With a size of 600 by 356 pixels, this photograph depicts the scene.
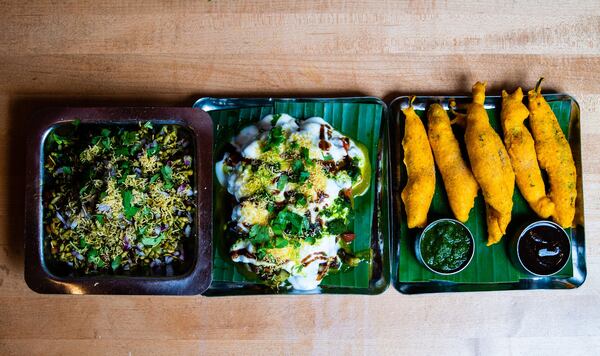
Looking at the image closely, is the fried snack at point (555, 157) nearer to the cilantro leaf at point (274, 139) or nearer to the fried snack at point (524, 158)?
the fried snack at point (524, 158)

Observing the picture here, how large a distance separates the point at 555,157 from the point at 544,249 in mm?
563

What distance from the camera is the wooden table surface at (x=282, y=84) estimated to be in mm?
3000

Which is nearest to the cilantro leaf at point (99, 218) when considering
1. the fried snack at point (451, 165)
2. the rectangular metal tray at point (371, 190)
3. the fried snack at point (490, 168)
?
the rectangular metal tray at point (371, 190)

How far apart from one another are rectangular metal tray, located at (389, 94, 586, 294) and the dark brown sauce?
14 cm

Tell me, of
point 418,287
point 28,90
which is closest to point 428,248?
point 418,287

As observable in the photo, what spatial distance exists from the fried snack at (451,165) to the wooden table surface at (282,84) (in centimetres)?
31

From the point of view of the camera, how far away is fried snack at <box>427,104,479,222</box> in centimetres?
279

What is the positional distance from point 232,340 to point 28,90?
2086 mm

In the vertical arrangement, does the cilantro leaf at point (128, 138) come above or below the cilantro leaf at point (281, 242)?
above

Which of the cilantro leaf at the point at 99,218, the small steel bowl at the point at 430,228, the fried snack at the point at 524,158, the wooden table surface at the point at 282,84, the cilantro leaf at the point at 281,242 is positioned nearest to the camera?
the cilantro leaf at the point at 99,218

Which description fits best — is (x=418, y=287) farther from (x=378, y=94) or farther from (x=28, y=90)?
(x=28, y=90)

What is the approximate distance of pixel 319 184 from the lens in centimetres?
254

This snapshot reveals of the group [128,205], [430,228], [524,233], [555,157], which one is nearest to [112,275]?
[128,205]

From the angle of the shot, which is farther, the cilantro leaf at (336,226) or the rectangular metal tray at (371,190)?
the rectangular metal tray at (371,190)
